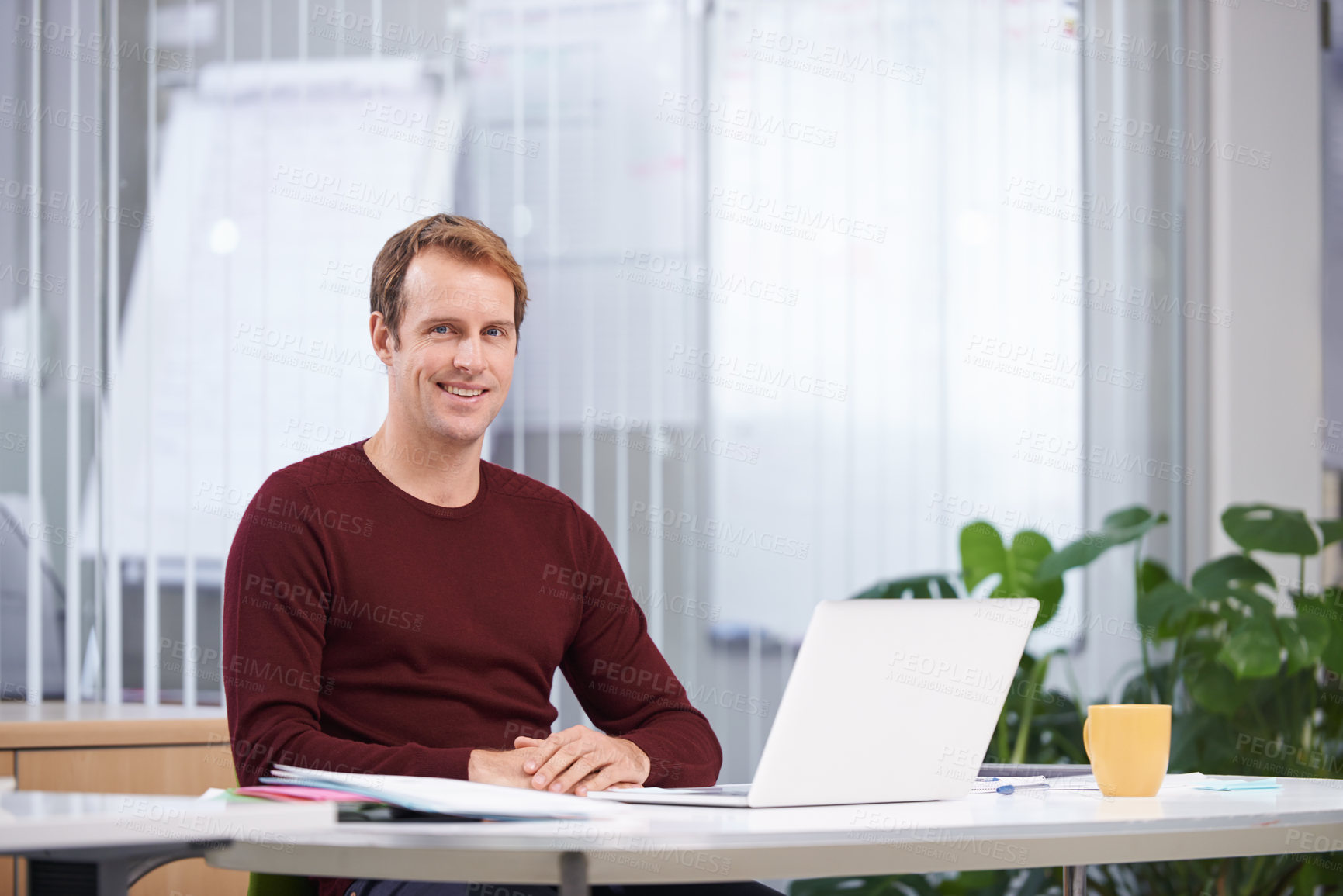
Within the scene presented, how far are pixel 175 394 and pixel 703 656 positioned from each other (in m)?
1.36

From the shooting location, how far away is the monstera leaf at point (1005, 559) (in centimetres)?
267

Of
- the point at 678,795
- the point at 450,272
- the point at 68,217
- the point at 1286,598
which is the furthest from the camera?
the point at 1286,598

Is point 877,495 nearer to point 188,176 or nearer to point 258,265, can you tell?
point 258,265

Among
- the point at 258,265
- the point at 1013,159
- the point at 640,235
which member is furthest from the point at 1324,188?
the point at 258,265

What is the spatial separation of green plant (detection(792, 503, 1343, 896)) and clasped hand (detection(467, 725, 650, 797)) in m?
1.41

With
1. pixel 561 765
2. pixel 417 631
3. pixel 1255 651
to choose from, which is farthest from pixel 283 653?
pixel 1255 651

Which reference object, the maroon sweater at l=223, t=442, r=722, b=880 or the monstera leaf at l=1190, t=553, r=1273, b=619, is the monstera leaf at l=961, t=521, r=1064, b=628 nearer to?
the monstera leaf at l=1190, t=553, r=1273, b=619

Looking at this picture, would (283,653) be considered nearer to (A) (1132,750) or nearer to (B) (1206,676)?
(A) (1132,750)

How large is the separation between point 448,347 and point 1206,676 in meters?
1.87

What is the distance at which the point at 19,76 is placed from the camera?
2.75 meters

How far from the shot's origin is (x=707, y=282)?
2.98m

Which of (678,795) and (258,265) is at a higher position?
(258,265)

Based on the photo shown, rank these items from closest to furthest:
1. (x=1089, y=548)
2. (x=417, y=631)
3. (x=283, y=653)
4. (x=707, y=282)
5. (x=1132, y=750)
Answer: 1. (x=1132, y=750)
2. (x=283, y=653)
3. (x=417, y=631)
4. (x=1089, y=548)
5. (x=707, y=282)

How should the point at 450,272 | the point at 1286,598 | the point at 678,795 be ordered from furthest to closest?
the point at 1286,598 < the point at 450,272 < the point at 678,795
